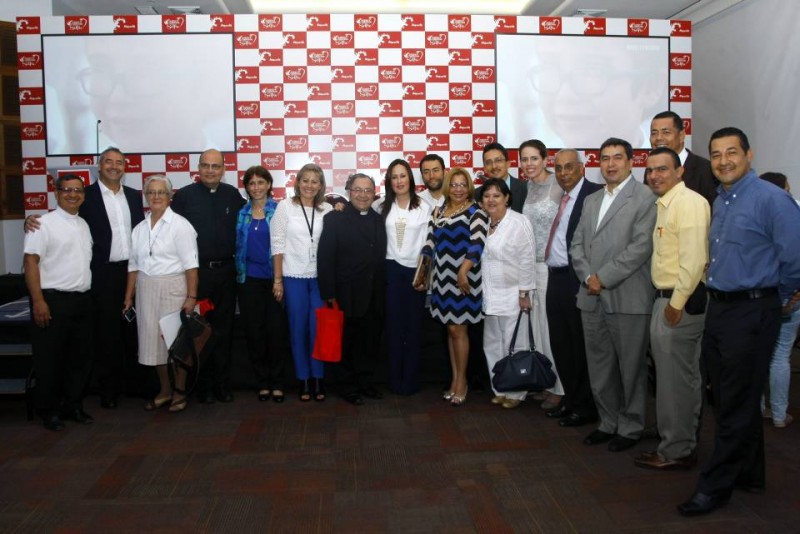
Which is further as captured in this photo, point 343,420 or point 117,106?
point 117,106

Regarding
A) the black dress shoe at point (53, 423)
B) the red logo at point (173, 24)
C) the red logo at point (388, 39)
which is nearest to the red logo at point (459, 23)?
the red logo at point (388, 39)

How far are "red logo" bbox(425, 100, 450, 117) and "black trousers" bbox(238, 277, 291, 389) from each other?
9.07 feet

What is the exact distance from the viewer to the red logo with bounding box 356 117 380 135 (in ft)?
19.9

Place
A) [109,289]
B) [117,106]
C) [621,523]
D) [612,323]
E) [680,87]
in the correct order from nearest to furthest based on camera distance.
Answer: [621,523] < [612,323] < [109,289] < [117,106] < [680,87]

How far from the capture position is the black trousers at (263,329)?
4.10m

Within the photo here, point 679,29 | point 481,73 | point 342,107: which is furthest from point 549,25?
point 342,107

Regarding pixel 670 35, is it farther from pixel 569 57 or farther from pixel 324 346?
pixel 324 346

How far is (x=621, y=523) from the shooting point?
240 centimetres

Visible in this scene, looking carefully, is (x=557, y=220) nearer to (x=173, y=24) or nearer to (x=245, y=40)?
(x=245, y=40)

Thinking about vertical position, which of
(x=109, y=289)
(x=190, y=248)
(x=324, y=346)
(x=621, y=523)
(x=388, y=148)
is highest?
(x=388, y=148)

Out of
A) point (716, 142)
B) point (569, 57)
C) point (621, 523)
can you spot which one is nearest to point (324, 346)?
point (621, 523)

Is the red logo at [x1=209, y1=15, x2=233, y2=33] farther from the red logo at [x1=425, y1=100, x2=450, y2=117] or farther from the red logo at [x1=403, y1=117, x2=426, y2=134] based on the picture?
the red logo at [x1=425, y1=100, x2=450, y2=117]

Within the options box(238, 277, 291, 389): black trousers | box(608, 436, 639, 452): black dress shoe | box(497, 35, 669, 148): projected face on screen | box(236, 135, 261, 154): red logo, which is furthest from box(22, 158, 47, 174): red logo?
box(608, 436, 639, 452): black dress shoe

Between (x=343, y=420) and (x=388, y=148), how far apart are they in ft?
10.3
